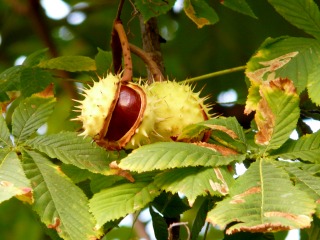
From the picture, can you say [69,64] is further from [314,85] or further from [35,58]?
[314,85]

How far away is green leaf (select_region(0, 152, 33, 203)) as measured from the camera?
4.01 ft

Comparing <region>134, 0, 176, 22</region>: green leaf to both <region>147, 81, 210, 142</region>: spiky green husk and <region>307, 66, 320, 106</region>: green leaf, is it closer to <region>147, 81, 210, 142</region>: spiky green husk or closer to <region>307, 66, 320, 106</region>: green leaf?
<region>147, 81, 210, 142</region>: spiky green husk

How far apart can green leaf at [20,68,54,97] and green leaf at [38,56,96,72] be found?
0.03 metres

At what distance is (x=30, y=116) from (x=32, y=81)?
0.30 meters

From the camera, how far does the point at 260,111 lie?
4.47 ft

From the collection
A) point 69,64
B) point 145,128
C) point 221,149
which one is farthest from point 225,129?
point 69,64

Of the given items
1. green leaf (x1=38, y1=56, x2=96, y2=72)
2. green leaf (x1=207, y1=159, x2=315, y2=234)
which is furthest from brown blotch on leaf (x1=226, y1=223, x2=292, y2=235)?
green leaf (x1=38, y1=56, x2=96, y2=72)

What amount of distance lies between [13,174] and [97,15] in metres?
1.83

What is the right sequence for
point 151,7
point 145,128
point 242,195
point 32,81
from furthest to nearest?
point 32,81 < point 151,7 < point 145,128 < point 242,195

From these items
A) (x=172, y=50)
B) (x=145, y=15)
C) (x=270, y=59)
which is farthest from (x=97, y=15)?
(x=270, y=59)

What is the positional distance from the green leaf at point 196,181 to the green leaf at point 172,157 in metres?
0.02

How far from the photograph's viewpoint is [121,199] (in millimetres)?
1290

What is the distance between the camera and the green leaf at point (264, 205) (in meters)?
1.08

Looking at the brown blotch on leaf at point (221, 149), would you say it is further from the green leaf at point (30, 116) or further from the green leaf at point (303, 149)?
the green leaf at point (30, 116)
